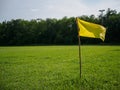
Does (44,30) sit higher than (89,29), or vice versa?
(44,30)

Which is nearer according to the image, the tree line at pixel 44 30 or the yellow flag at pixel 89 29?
the yellow flag at pixel 89 29

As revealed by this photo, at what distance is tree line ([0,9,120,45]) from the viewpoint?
3868 inches

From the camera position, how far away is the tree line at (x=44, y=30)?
98.2 metres

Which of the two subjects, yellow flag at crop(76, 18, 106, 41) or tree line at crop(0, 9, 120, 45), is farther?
tree line at crop(0, 9, 120, 45)

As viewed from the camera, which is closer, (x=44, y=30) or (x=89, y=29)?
(x=89, y=29)

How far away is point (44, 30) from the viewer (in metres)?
106

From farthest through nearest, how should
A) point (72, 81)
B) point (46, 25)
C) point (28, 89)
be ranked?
point (46, 25) → point (72, 81) → point (28, 89)

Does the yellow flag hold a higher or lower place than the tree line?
lower

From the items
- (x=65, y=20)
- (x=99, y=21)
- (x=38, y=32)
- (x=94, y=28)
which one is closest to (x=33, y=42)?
(x=38, y=32)

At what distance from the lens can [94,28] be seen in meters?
9.29

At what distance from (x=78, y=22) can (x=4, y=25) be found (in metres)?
108

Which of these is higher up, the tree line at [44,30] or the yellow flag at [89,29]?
the tree line at [44,30]

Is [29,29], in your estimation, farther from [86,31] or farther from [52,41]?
[86,31]

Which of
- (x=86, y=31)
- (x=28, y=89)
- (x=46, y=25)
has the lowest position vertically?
(x=28, y=89)
